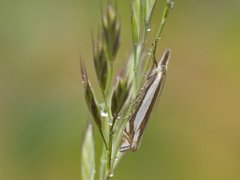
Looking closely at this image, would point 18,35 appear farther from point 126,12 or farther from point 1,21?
point 126,12

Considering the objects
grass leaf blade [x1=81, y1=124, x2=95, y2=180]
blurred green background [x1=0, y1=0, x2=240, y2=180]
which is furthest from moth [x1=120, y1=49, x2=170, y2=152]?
blurred green background [x1=0, y1=0, x2=240, y2=180]

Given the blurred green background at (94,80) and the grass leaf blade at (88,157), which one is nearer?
the grass leaf blade at (88,157)

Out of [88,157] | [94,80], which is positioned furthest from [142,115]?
[94,80]

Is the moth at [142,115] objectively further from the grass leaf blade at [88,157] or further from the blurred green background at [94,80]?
the blurred green background at [94,80]

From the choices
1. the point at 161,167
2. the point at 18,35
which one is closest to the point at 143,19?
the point at 161,167

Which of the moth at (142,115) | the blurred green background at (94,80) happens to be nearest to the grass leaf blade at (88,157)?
the moth at (142,115)

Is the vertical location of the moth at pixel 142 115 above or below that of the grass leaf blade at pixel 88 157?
above

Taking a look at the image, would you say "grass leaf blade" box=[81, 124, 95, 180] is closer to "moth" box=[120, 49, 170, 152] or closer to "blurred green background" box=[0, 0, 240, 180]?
"moth" box=[120, 49, 170, 152]

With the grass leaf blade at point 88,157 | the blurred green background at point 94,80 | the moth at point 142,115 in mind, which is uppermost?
the moth at point 142,115

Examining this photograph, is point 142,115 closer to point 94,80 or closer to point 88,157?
point 88,157
